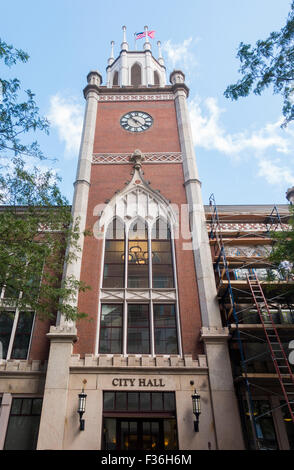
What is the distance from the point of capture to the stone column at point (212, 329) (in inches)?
494

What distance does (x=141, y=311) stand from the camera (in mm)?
16156

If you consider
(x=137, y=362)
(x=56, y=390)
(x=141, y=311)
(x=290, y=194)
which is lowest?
(x=56, y=390)

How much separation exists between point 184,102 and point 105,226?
1316 centimetres

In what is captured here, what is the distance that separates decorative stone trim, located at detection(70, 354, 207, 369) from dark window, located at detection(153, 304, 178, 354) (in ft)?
2.33

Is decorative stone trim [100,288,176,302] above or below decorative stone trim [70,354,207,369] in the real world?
above

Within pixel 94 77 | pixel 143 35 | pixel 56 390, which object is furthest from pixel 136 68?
pixel 56 390

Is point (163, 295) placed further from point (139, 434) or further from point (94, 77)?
point (94, 77)

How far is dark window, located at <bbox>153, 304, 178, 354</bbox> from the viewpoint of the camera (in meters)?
15.0

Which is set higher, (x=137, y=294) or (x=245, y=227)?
(x=245, y=227)

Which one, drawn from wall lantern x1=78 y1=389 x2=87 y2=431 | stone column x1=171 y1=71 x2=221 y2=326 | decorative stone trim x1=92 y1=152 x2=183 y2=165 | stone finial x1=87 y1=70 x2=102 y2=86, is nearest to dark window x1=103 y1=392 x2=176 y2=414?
wall lantern x1=78 y1=389 x2=87 y2=431

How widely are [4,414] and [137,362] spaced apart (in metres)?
5.64

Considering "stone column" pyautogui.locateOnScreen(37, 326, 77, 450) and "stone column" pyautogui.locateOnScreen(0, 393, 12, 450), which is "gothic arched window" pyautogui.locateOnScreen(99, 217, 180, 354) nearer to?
"stone column" pyautogui.locateOnScreen(37, 326, 77, 450)

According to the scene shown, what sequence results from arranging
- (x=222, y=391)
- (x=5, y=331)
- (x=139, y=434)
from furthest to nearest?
1. (x=5, y=331)
2. (x=222, y=391)
3. (x=139, y=434)

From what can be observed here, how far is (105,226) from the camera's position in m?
19.2
